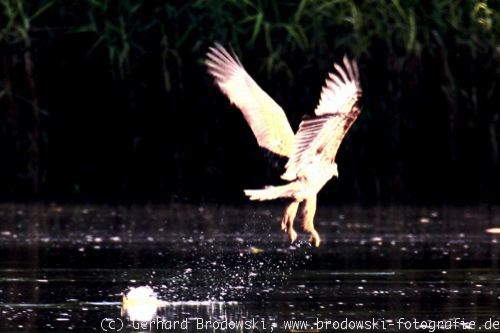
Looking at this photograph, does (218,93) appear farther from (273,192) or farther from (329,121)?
(329,121)

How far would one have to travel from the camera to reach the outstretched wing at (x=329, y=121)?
10141 mm

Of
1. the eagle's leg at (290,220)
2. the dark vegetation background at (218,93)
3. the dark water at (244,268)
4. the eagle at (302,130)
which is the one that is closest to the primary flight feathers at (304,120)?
the eagle at (302,130)

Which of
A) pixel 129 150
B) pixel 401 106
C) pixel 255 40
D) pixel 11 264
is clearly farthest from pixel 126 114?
pixel 11 264

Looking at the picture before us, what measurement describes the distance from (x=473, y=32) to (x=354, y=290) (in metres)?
7.20

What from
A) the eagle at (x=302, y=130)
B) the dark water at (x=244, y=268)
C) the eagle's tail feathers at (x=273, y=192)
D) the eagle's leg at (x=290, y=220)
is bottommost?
the dark water at (x=244, y=268)

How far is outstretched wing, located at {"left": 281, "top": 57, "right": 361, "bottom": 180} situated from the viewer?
1014cm

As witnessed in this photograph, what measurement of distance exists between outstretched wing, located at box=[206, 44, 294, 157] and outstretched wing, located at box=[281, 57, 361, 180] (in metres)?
0.21

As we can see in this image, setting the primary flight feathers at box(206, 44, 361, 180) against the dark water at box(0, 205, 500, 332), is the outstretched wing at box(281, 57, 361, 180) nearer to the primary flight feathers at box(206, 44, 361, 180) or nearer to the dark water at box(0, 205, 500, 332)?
the primary flight feathers at box(206, 44, 361, 180)

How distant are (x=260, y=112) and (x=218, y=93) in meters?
6.39

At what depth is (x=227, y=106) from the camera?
17344 millimetres

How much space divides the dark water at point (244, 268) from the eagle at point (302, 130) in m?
0.51

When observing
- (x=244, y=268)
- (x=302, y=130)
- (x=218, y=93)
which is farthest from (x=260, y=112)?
(x=218, y=93)

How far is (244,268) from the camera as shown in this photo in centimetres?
1141

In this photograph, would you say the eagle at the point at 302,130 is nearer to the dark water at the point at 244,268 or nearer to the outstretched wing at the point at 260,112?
the outstretched wing at the point at 260,112
